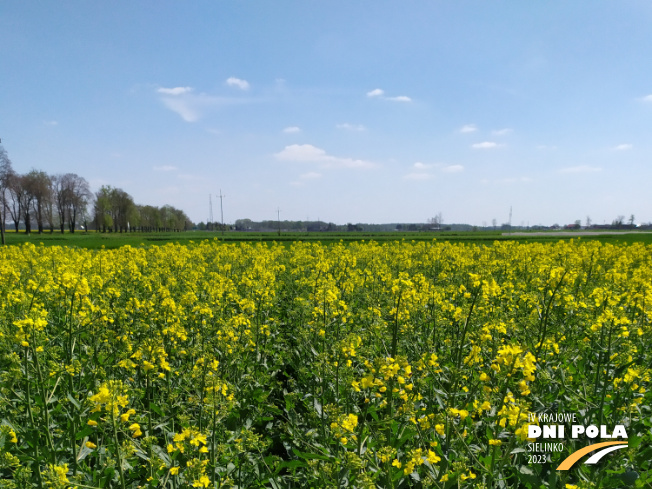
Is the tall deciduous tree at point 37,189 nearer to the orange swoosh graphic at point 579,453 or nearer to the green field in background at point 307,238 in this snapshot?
the green field in background at point 307,238

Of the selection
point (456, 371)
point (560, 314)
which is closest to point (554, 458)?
point (456, 371)

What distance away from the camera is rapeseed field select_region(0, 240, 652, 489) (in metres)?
2.63


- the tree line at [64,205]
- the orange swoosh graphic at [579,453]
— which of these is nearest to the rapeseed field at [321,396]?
the orange swoosh graphic at [579,453]

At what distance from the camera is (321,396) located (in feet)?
13.6

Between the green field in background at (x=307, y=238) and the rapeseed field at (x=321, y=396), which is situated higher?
the green field in background at (x=307, y=238)

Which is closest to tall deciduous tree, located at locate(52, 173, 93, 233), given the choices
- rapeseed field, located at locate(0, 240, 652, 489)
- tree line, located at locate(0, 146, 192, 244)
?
tree line, located at locate(0, 146, 192, 244)

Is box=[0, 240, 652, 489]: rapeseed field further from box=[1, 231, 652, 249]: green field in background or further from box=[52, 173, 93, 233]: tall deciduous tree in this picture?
box=[52, 173, 93, 233]: tall deciduous tree

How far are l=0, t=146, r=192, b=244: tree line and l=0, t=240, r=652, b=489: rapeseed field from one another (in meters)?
51.7

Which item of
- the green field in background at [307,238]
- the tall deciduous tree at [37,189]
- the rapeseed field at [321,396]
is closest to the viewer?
the rapeseed field at [321,396]

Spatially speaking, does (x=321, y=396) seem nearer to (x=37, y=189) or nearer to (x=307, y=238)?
(x=307, y=238)

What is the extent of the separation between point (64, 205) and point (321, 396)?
103m

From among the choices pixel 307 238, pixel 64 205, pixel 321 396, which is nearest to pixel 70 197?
pixel 64 205

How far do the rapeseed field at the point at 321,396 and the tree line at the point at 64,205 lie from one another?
5171 centimetres

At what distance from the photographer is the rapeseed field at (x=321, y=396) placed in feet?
8.63
